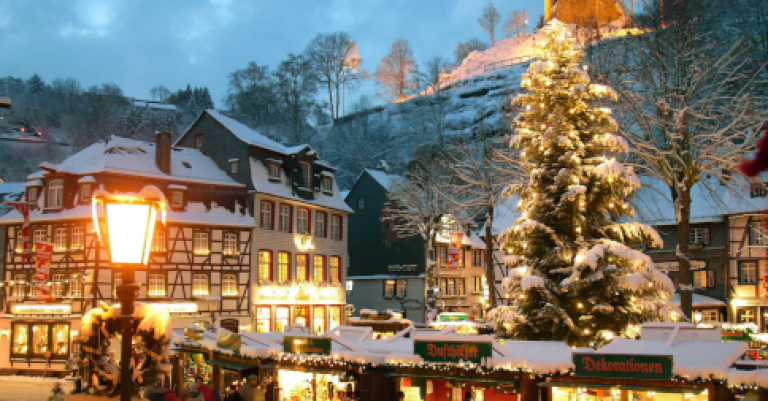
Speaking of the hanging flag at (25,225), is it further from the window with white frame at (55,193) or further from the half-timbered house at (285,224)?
the half-timbered house at (285,224)

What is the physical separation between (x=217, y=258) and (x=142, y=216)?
28.9 m

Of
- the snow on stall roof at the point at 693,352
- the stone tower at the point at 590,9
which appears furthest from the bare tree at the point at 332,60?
the snow on stall roof at the point at 693,352

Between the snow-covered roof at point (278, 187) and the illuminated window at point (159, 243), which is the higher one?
the snow-covered roof at point (278, 187)

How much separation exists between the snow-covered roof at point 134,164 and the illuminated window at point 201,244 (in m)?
2.70

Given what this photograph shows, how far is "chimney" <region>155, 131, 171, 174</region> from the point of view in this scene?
34.7 meters

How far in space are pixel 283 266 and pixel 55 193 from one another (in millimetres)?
12015

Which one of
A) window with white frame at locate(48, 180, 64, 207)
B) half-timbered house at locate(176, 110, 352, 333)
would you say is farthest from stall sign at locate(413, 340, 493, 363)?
window with white frame at locate(48, 180, 64, 207)

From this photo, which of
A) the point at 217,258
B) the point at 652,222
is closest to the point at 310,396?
the point at 217,258

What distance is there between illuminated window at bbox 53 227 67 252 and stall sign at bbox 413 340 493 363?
79.5ft

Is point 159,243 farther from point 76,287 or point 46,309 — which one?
point 46,309

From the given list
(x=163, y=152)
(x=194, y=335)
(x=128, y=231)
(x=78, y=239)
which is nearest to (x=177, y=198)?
(x=163, y=152)

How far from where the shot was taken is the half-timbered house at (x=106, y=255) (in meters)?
32.0

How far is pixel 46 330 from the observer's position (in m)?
32.1

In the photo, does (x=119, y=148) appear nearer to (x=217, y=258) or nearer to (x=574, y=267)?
(x=217, y=258)
